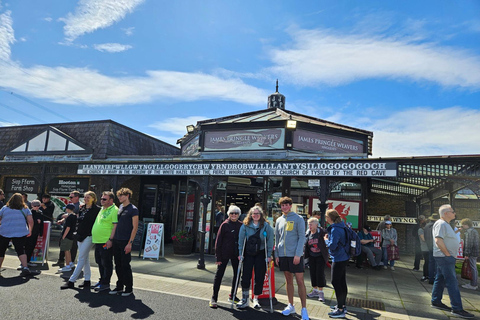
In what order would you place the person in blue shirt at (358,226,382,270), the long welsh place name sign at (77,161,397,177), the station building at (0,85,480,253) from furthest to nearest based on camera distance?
1. the person in blue shirt at (358,226,382,270)
2. the station building at (0,85,480,253)
3. the long welsh place name sign at (77,161,397,177)

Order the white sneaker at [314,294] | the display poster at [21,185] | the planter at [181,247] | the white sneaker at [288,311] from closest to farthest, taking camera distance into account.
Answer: the white sneaker at [288,311] < the white sneaker at [314,294] < the planter at [181,247] < the display poster at [21,185]

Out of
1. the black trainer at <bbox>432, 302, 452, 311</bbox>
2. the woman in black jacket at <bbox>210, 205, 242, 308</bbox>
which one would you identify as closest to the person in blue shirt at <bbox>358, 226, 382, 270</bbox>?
the black trainer at <bbox>432, 302, 452, 311</bbox>

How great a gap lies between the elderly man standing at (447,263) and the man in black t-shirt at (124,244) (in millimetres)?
5419

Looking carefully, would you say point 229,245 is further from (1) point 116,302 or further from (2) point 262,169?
(2) point 262,169

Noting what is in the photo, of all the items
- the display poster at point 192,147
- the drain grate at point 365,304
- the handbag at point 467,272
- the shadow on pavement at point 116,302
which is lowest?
the shadow on pavement at point 116,302

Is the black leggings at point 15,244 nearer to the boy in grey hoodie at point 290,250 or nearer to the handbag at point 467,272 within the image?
the boy in grey hoodie at point 290,250

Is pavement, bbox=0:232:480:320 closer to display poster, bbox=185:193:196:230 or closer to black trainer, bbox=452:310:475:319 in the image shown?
black trainer, bbox=452:310:475:319

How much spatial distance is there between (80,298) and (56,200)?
1172 cm

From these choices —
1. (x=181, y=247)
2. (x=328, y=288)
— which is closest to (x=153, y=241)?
(x=181, y=247)

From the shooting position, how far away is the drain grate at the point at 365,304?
5.97 meters

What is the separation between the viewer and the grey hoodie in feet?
17.7

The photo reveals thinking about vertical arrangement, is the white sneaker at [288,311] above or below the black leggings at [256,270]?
below

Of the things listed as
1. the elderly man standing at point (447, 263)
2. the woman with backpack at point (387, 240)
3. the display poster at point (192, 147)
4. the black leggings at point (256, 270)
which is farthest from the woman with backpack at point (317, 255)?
the display poster at point (192, 147)

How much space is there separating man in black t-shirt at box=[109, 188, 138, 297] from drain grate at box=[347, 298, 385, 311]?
4039 mm
